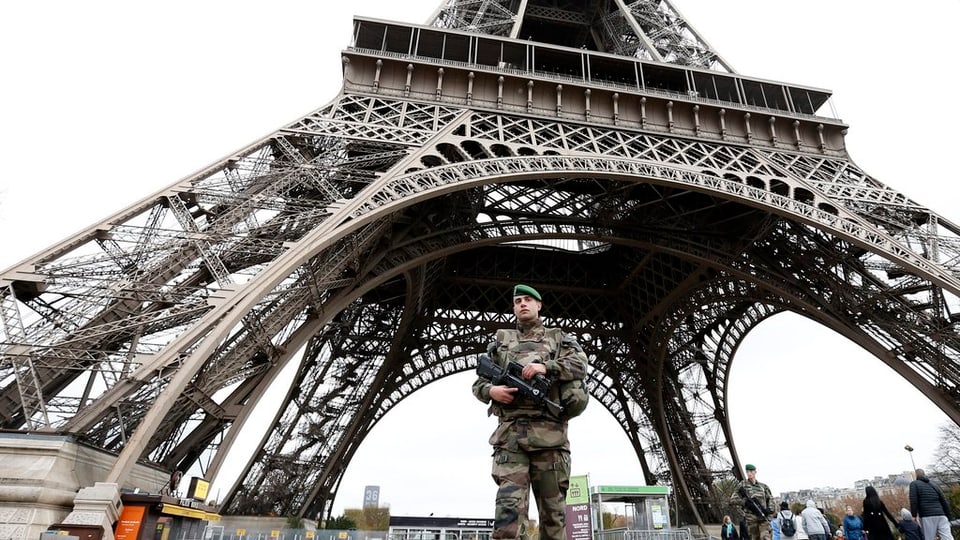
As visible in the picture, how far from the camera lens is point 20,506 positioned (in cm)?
778

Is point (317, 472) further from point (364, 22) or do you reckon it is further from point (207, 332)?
point (364, 22)

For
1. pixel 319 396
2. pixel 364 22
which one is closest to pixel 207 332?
pixel 364 22

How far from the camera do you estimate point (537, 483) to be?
3.60m

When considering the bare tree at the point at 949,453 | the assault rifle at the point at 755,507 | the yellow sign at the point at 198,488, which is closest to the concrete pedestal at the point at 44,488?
the yellow sign at the point at 198,488

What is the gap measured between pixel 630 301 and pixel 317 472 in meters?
16.0

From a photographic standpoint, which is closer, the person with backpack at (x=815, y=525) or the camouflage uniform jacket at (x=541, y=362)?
the camouflage uniform jacket at (x=541, y=362)

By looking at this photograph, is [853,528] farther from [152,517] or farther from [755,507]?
[152,517]

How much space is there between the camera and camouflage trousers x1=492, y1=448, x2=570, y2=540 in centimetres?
345

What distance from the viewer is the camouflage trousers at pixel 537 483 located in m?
3.45

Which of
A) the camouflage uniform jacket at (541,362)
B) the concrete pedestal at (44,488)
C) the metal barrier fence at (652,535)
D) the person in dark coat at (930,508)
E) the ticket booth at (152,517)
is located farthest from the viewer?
the metal barrier fence at (652,535)

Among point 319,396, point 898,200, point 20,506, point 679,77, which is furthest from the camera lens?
point 319,396

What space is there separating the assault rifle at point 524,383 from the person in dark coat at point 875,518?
23.6 ft

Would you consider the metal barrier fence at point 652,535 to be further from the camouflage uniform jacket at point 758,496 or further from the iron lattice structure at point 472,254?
the iron lattice structure at point 472,254

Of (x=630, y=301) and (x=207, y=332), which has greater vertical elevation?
(x=630, y=301)
